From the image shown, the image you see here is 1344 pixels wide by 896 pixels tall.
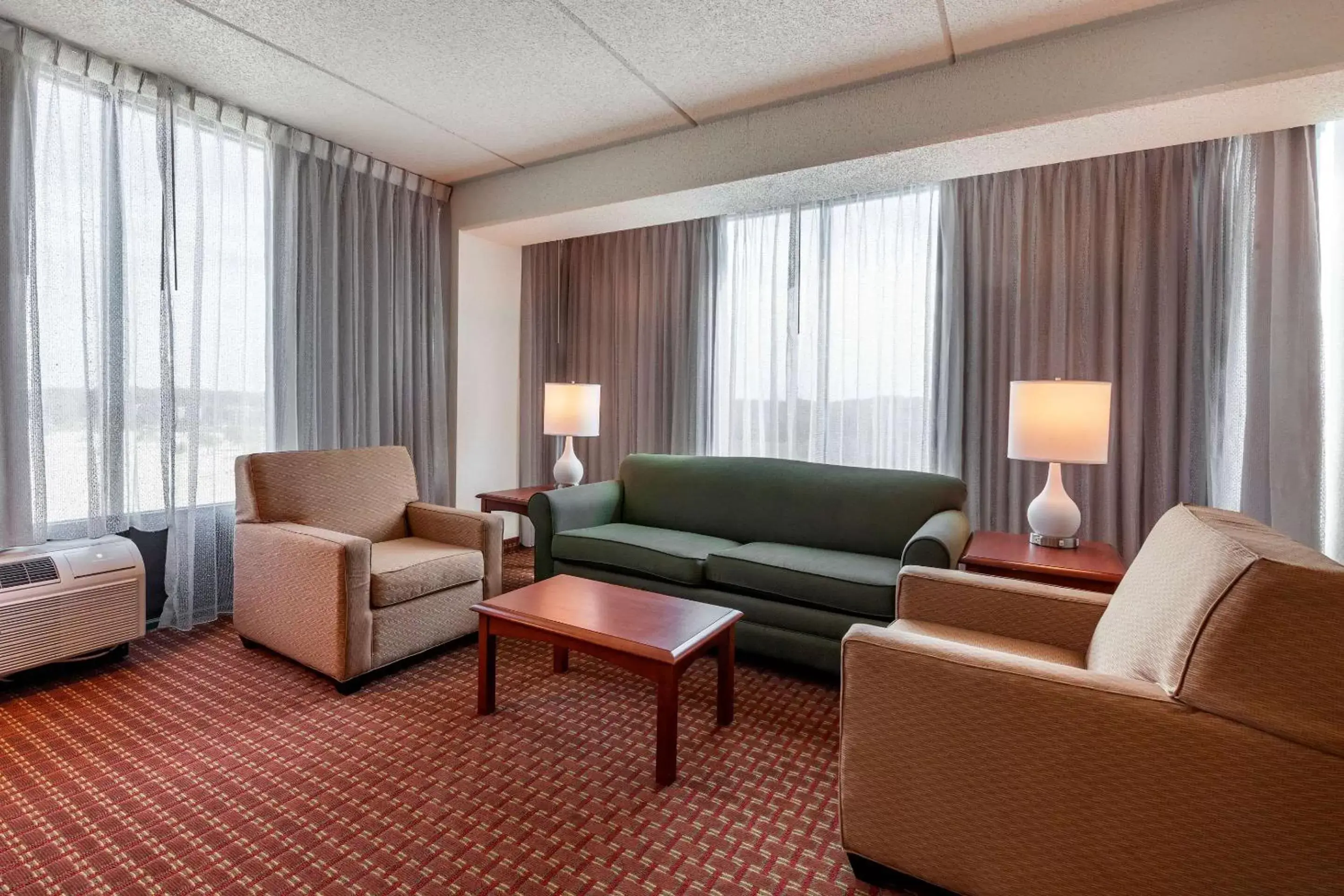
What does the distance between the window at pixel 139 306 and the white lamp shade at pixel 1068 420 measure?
12.2ft

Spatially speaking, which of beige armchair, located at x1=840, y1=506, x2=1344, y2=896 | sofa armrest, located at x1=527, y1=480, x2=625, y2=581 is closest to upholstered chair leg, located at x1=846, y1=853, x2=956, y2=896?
beige armchair, located at x1=840, y1=506, x2=1344, y2=896

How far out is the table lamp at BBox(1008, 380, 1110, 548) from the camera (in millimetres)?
2330

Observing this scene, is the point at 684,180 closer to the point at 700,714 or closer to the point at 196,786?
the point at 700,714

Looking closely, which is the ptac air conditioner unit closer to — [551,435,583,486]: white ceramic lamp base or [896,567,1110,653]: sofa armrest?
[551,435,583,486]: white ceramic lamp base

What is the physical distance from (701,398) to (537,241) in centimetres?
173

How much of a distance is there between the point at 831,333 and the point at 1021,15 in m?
1.62

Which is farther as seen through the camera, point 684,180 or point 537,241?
point 537,241

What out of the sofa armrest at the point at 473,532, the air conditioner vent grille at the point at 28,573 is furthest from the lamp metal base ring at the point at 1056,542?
the air conditioner vent grille at the point at 28,573

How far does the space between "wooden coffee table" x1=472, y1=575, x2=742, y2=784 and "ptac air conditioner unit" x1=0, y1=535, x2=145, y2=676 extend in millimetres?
1552

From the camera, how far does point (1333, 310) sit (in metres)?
2.48

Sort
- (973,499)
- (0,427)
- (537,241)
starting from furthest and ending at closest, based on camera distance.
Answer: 1. (537,241)
2. (973,499)
3. (0,427)

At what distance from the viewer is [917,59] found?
102 inches

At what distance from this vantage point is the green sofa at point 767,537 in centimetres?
246

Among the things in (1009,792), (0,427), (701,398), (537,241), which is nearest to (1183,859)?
(1009,792)
